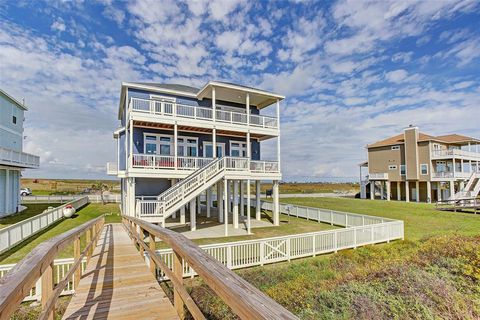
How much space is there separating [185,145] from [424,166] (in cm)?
2953

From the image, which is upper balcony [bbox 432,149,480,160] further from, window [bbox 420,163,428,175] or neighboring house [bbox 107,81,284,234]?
neighboring house [bbox 107,81,284,234]

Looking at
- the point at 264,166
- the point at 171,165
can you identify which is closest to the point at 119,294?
the point at 171,165

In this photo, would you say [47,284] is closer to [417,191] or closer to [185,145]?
[185,145]

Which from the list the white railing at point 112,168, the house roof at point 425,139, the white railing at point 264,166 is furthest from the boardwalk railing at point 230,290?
the house roof at point 425,139

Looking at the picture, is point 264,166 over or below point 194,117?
below

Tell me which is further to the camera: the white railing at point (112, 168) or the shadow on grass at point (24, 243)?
the white railing at point (112, 168)

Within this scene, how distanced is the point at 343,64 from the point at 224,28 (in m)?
8.47

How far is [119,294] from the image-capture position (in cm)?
359

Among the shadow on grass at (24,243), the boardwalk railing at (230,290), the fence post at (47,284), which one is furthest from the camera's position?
the shadow on grass at (24,243)

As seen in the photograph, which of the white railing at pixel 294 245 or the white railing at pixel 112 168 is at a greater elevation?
the white railing at pixel 112 168

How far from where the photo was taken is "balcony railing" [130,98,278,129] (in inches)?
553

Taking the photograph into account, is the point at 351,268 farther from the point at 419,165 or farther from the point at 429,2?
the point at 419,165

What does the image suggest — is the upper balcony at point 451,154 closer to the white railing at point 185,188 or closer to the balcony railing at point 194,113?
the balcony railing at point 194,113

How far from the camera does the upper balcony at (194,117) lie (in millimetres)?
13805
